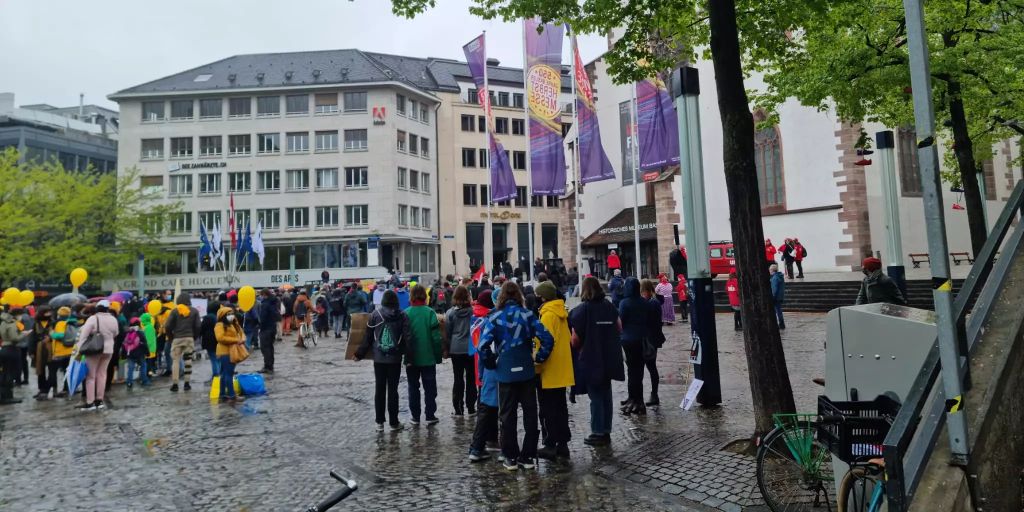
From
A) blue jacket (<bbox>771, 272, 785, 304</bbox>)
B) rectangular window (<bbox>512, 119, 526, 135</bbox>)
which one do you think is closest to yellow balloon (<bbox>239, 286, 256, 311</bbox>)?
blue jacket (<bbox>771, 272, 785, 304</bbox>)

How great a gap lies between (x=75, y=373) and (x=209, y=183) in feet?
150

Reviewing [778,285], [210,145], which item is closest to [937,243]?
[778,285]

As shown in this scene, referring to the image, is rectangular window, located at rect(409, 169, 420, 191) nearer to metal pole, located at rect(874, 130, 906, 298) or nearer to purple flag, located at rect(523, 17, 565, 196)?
purple flag, located at rect(523, 17, 565, 196)

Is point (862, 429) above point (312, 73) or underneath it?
underneath

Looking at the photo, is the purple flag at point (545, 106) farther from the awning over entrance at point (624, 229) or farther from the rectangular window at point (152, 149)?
the rectangular window at point (152, 149)

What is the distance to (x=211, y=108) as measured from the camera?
180 ft

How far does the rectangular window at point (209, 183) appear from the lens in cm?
5422

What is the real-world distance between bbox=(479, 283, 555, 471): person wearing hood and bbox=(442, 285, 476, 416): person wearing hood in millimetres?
2151

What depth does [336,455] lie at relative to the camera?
747 cm

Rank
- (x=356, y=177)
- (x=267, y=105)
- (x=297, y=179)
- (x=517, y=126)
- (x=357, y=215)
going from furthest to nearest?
(x=517, y=126) → (x=267, y=105) → (x=297, y=179) → (x=356, y=177) → (x=357, y=215)

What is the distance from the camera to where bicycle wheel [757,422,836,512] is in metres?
4.77

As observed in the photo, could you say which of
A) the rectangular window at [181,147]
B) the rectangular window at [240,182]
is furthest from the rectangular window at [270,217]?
the rectangular window at [181,147]

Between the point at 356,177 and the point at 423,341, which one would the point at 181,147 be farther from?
the point at 423,341

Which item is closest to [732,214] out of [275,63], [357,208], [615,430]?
[615,430]
